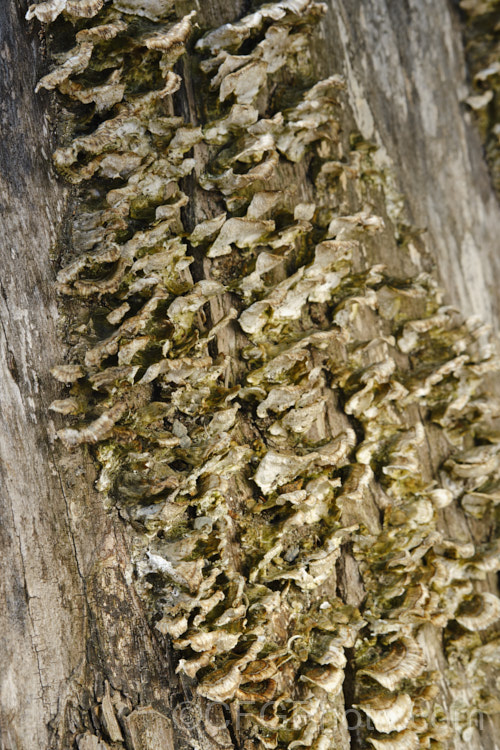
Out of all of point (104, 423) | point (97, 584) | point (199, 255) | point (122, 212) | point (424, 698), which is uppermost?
point (122, 212)

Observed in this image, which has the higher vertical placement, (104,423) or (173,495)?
(104,423)

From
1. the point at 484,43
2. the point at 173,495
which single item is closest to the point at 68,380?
the point at 173,495

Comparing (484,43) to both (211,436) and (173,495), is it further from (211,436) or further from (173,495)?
(173,495)

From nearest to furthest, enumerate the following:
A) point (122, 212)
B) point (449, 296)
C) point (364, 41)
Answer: point (122, 212) < point (364, 41) < point (449, 296)

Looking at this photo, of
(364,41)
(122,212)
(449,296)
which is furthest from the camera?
(449,296)

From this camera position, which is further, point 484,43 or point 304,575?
point 484,43

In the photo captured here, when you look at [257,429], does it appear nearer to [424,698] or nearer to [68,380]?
[68,380]
